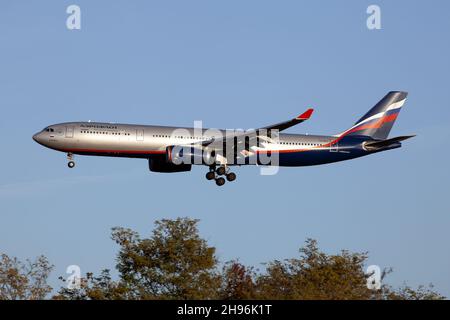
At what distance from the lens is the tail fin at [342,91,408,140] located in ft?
266

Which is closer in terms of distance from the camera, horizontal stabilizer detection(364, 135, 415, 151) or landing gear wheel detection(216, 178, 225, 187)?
landing gear wheel detection(216, 178, 225, 187)

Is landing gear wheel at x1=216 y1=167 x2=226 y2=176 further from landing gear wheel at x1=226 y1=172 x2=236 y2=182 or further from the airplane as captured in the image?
landing gear wheel at x1=226 y1=172 x2=236 y2=182

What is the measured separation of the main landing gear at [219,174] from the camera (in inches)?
2842

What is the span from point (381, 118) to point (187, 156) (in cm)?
2324

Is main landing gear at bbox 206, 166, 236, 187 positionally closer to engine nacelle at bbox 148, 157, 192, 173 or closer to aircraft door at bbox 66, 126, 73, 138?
engine nacelle at bbox 148, 157, 192, 173

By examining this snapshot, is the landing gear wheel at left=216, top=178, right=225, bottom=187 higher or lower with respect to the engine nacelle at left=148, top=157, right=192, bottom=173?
lower

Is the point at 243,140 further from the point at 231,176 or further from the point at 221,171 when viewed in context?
the point at 231,176

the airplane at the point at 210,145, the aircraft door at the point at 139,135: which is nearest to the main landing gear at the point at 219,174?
the airplane at the point at 210,145

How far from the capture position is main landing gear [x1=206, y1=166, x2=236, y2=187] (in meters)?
72.2

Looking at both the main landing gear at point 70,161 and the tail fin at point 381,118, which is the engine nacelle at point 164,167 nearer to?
the main landing gear at point 70,161

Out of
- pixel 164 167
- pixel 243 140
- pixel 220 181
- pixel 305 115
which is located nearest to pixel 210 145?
pixel 243 140

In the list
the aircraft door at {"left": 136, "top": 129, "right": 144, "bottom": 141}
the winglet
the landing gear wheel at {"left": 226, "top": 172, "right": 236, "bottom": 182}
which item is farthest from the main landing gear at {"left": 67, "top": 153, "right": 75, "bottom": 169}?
the winglet
